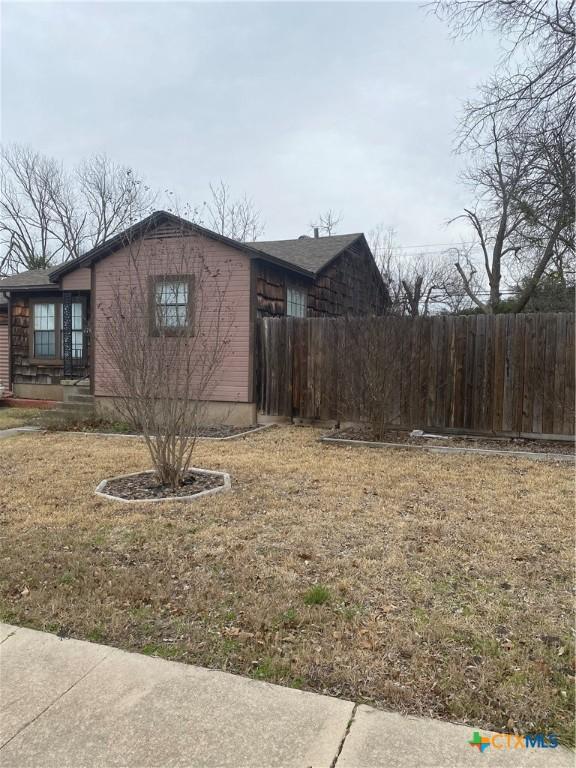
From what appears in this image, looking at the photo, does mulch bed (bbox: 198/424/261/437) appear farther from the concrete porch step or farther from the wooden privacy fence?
the concrete porch step

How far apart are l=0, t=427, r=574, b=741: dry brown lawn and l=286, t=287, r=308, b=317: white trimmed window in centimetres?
637

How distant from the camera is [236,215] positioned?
911 inches

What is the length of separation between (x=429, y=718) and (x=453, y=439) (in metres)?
6.51

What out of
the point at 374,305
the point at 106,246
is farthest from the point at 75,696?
the point at 106,246

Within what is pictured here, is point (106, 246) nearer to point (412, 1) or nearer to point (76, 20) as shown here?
point (76, 20)

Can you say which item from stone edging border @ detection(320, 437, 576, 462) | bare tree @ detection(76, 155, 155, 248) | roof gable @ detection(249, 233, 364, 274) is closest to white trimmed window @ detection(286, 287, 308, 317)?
roof gable @ detection(249, 233, 364, 274)

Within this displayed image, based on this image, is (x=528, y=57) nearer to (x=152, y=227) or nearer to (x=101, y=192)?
(x=152, y=227)

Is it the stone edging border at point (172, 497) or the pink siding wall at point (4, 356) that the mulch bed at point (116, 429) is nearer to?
the stone edging border at point (172, 497)

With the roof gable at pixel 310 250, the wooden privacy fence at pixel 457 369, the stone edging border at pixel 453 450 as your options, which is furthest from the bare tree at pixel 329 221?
the stone edging border at pixel 453 450

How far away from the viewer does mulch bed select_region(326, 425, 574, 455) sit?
7.49 m

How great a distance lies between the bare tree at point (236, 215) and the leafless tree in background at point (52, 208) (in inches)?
367

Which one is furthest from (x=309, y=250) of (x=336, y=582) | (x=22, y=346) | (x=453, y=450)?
(x=336, y=582)

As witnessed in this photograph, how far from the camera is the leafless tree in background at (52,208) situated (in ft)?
96.1

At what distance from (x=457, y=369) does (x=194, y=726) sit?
727 cm
